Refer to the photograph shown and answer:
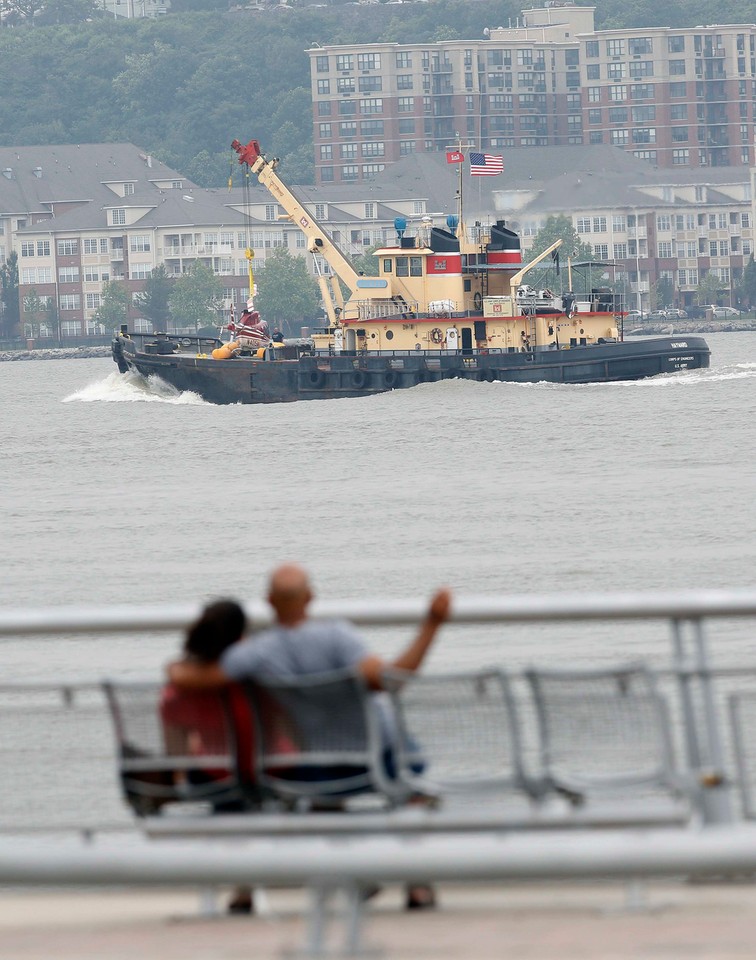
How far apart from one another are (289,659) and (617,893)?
1.11 meters

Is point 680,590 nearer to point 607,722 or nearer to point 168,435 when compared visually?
point 607,722

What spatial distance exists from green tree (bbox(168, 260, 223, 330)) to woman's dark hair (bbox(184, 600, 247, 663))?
15205 centimetres

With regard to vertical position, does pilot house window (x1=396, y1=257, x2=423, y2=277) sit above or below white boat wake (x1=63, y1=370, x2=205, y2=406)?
above

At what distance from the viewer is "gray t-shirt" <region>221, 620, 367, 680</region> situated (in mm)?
5598

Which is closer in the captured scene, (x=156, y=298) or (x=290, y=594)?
(x=290, y=594)

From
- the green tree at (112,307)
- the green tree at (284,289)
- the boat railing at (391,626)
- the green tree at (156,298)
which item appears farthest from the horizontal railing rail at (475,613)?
the green tree at (156,298)

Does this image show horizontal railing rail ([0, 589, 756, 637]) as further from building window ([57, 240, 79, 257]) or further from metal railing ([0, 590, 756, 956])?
building window ([57, 240, 79, 257])

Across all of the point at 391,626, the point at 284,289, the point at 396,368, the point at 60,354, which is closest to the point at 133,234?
the point at 60,354

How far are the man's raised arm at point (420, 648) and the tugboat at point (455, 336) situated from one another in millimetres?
51414

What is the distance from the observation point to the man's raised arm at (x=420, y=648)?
17.6 ft

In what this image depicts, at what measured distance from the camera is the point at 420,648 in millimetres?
5539

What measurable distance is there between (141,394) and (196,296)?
299ft

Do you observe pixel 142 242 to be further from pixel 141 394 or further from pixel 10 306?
pixel 141 394

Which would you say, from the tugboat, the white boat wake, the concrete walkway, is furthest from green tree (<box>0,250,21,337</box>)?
the concrete walkway
